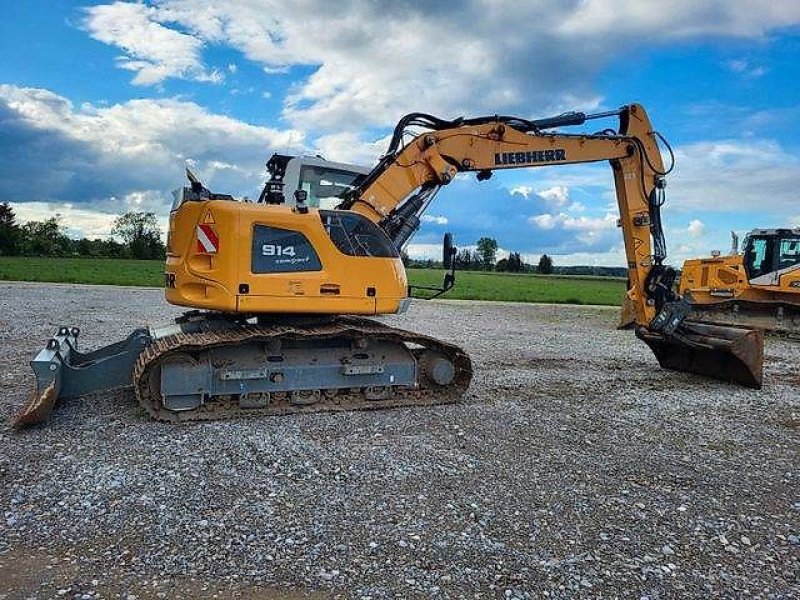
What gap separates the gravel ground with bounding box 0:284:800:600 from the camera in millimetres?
4195

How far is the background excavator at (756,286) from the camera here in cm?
1828

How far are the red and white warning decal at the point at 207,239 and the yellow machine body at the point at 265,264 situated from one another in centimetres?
1

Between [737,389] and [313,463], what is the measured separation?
740 cm

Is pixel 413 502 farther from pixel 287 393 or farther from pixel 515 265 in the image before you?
pixel 515 265

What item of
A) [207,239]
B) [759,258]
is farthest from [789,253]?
[207,239]

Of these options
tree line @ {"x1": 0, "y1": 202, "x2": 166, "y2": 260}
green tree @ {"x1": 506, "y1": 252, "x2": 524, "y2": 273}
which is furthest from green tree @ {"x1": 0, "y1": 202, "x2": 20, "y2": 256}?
green tree @ {"x1": 506, "y1": 252, "x2": 524, "y2": 273}

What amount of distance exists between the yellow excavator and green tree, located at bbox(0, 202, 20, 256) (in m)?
76.0

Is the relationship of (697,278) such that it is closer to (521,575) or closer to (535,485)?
(535,485)

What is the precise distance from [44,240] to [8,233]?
24.2ft

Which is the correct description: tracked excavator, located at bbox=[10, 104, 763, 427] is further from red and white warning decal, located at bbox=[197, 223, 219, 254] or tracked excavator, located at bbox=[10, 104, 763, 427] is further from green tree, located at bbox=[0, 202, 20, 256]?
green tree, located at bbox=[0, 202, 20, 256]

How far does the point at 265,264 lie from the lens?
780cm

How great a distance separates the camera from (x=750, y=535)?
4.99m

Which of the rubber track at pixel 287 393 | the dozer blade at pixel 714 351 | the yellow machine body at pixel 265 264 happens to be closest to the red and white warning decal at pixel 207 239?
the yellow machine body at pixel 265 264

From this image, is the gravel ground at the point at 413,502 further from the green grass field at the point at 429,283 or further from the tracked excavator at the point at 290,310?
the green grass field at the point at 429,283
